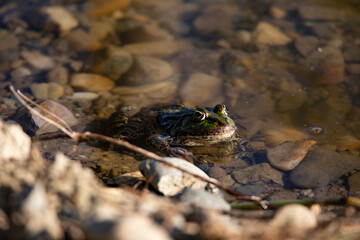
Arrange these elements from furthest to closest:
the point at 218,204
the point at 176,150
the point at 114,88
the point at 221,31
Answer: the point at 221,31, the point at 114,88, the point at 176,150, the point at 218,204

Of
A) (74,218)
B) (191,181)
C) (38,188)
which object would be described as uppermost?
(38,188)

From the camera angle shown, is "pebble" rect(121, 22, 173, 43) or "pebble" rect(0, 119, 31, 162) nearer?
"pebble" rect(0, 119, 31, 162)

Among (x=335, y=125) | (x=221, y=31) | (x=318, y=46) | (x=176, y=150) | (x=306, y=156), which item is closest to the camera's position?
(x=306, y=156)

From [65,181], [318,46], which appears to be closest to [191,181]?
[65,181]

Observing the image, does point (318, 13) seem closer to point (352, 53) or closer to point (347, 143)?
point (352, 53)

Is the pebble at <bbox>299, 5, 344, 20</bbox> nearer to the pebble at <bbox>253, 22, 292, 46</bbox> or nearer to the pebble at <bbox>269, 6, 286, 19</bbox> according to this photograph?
the pebble at <bbox>269, 6, 286, 19</bbox>

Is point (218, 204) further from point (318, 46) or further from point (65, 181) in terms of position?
point (318, 46)

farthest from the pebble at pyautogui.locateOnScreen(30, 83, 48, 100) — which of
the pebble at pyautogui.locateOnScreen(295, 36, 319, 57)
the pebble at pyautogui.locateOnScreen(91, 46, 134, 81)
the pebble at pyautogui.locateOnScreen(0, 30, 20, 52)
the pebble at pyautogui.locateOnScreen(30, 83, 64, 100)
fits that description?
the pebble at pyautogui.locateOnScreen(295, 36, 319, 57)
